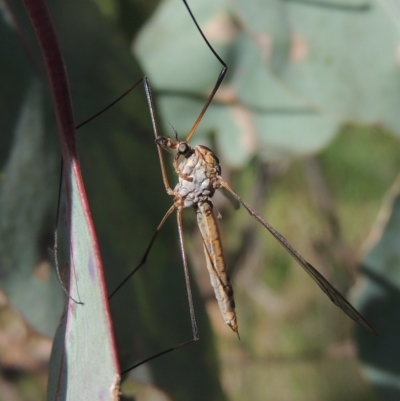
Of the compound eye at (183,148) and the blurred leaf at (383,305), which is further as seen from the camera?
the blurred leaf at (383,305)

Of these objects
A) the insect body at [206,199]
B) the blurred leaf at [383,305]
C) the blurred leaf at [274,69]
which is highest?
the blurred leaf at [274,69]

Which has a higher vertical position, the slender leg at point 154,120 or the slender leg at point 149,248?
the slender leg at point 154,120

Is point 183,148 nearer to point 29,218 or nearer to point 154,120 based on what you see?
point 154,120

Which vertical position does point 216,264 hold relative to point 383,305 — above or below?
above

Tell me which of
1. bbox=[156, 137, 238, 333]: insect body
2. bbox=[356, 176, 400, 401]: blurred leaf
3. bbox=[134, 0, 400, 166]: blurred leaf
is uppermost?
bbox=[134, 0, 400, 166]: blurred leaf

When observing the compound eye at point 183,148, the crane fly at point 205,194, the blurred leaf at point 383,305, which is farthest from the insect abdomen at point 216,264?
the blurred leaf at point 383,305

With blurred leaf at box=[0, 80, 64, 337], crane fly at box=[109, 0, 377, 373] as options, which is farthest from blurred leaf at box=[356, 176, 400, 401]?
blurred leaf at box=[0, 80, 64, 337]

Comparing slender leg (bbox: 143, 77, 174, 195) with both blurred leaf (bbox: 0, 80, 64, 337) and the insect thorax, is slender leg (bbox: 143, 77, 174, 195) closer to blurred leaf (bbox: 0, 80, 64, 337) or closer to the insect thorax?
the insect thorax

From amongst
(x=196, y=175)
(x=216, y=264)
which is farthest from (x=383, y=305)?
(x=196, y=175)

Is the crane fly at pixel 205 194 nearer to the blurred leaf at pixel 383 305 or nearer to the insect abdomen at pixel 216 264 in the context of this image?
the insect abdomen at pixel 216 264

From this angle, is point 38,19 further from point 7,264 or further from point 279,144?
point 279,144

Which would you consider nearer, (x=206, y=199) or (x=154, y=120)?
(x=154, y=120)

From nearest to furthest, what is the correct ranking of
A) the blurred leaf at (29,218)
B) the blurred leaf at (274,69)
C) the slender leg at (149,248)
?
the blurred leaf at (29,218) → the slender leg at (149,248) → the blurred leaf at (274,69)
